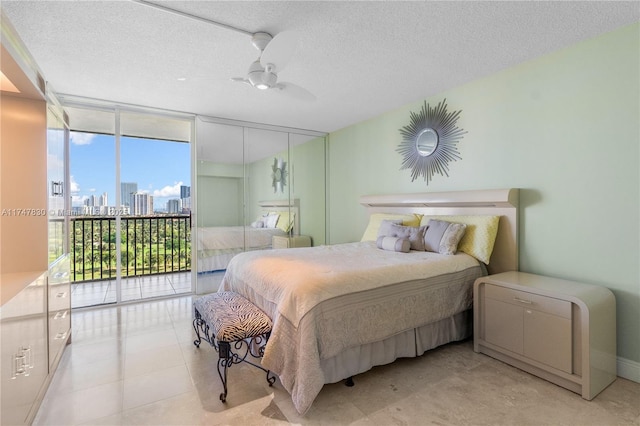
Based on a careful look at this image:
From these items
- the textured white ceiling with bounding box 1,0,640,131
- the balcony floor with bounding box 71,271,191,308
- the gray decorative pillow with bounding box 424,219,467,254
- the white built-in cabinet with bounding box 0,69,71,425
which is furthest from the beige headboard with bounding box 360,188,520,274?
the balcony floor with bounding box 71,271,191,308

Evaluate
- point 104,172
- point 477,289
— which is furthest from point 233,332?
point 104,172

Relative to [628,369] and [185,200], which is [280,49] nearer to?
[185,200]

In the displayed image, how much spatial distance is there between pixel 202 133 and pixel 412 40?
308 centimetres

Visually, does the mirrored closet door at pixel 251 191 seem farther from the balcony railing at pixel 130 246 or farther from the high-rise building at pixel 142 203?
the high-rise building at pixel 142 203

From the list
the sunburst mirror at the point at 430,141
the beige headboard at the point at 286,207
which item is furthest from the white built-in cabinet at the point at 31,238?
the sunburst mirror at the point at 430,141

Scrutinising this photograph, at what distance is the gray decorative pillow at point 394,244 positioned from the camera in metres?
3.09

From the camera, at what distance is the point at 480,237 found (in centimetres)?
286

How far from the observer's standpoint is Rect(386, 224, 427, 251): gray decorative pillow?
10.3 ft

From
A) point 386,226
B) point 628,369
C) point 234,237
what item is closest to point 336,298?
point 386,226

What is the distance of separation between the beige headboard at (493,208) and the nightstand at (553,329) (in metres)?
0.38

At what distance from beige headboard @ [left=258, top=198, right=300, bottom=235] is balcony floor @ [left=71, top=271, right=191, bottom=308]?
1652 millimetres

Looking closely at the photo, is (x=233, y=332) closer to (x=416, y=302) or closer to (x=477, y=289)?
(x=416, y=302)

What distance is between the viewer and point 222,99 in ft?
12.0

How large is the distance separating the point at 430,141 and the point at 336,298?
243 cm
